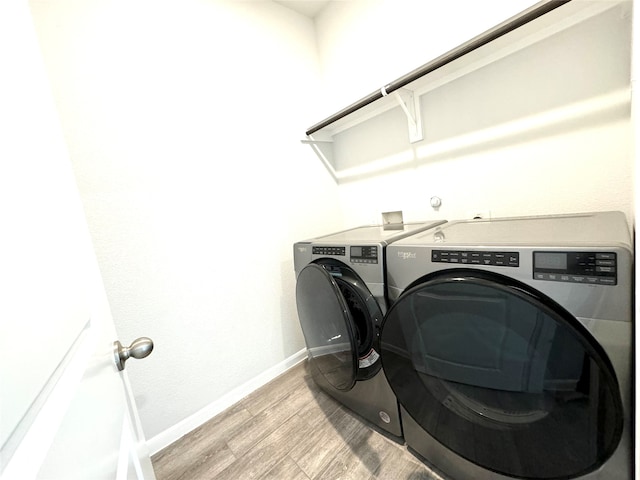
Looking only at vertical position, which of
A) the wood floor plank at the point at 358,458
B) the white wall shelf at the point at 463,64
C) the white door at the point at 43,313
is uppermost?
the white wall shelf at the point at 463,64

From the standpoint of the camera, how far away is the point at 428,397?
862 millimetres

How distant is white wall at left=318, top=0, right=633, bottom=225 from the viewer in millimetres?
Answer: 1033

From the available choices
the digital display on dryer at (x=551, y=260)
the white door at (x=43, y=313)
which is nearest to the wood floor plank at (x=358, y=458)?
the white door at (x=43, y=313)

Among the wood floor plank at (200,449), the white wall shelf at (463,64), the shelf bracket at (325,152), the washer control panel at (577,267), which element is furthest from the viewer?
the shelf bracket at (325,152)

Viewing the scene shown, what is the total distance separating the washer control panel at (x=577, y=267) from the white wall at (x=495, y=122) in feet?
2.39

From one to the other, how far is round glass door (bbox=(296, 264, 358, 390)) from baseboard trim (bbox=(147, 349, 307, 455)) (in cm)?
49

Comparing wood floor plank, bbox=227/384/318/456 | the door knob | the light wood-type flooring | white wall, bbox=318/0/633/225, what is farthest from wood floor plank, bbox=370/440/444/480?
white wall, bbox=318/0/633/225

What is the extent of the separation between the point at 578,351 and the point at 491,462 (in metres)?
0.46

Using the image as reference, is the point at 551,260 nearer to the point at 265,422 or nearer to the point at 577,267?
the point at 577,267

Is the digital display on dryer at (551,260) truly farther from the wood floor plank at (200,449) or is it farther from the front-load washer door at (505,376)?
the wood floor plank at (200,449)

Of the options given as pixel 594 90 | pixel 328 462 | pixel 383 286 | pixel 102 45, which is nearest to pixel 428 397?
pixel 383 286

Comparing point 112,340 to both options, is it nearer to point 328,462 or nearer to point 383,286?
point 383,286

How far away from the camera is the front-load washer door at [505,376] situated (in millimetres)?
597

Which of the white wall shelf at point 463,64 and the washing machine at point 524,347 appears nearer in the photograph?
the washing machine at point 524,347
